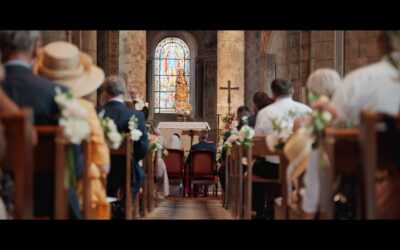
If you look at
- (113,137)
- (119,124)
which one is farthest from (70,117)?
(119,124)

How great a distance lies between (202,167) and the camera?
16.8 meters

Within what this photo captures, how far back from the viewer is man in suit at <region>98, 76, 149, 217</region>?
9.58 metres

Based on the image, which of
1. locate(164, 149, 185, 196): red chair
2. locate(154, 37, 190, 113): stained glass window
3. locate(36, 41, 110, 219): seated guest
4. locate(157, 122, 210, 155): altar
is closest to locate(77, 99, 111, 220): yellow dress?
locate(36, 41, 110, 219): seated guest

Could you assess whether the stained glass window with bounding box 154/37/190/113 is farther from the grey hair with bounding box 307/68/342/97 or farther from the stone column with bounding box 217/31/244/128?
the grey hair with bounding box 307/68/342/97

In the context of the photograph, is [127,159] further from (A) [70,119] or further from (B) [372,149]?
(B) [372,149]

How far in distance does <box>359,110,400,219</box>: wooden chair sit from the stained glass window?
30.9 metres

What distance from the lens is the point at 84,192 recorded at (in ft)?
21.8

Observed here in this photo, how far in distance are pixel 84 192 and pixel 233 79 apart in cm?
1848

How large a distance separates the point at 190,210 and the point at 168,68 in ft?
81.3

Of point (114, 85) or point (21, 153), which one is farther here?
point (114, 85)
